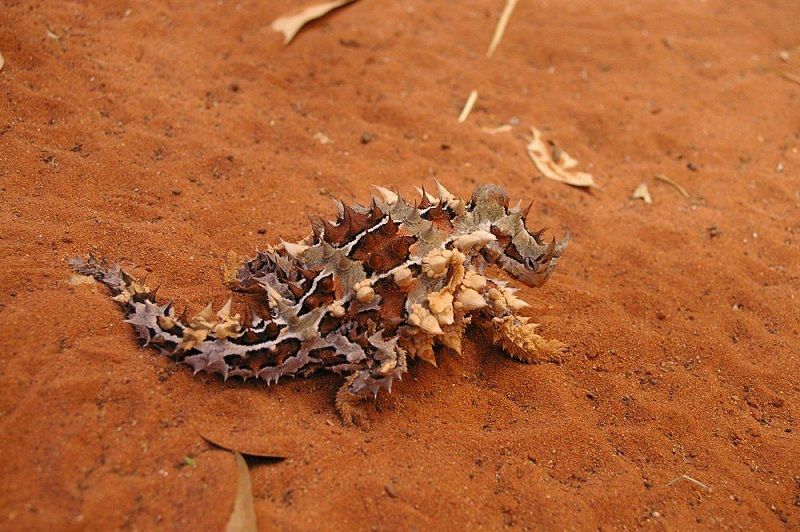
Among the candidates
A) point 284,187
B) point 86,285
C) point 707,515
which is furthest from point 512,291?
point 86,285

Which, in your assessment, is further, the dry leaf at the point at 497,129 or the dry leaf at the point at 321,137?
the dry leaf at the point at 497,129

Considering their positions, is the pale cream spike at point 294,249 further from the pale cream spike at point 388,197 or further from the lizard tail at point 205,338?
the pale cream spike at point 388,197

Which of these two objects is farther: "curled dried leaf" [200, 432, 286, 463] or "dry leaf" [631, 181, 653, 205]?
"dry leaf" [631, 181, 653, 205]

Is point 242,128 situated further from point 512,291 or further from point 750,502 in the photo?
point 750,502

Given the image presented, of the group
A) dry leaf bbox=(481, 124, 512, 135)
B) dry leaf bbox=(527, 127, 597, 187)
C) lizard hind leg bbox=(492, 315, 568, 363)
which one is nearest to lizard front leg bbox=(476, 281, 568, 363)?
lizard hind leg bbox=(492, 315, 568, 363)

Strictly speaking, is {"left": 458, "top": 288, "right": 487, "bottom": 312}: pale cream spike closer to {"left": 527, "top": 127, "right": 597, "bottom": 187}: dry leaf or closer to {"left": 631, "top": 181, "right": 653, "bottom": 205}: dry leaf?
{"left": 527, "top": 127, "right": 597, "bottom": 187}: dry leaf

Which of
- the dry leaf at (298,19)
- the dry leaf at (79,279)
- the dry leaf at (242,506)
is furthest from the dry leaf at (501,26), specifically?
the dry leaf at (242,506)
